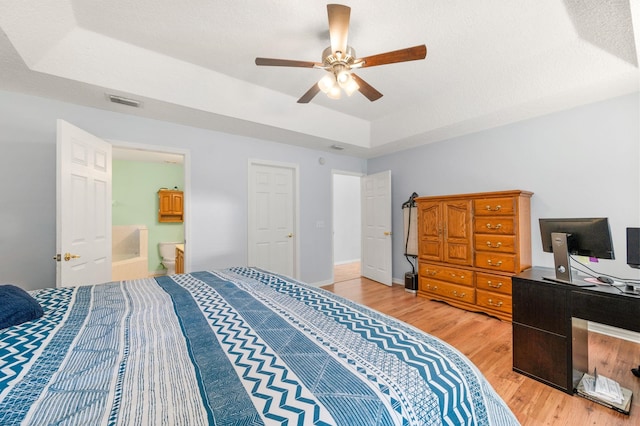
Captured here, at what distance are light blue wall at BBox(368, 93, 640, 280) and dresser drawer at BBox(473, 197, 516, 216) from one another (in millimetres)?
476

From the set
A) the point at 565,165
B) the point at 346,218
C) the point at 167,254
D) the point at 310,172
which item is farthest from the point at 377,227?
the point at 167,254

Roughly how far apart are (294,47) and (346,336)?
2.50 metres

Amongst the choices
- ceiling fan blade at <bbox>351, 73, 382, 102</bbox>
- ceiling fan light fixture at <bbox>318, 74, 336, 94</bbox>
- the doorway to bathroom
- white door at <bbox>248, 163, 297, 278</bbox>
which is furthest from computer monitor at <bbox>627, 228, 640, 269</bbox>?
the doorway to bathroom

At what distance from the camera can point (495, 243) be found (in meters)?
3.08

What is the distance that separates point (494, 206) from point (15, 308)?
13.1 feet

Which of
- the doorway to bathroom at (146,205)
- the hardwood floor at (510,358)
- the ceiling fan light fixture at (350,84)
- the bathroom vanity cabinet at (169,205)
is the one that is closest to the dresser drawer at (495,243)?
the hardwood floor at (510,358)

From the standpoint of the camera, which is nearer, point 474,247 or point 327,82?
point 327,82

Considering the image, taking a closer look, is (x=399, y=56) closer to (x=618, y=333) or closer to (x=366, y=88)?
(x=366, y=88)

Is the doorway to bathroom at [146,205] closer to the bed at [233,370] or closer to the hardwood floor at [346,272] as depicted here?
the hardwood floor at [346,272]

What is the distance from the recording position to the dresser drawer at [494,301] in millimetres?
2965

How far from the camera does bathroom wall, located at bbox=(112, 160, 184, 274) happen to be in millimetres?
5215

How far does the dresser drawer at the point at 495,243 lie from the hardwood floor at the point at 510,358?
83cm

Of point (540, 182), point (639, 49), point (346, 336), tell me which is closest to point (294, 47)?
point (346, 336)

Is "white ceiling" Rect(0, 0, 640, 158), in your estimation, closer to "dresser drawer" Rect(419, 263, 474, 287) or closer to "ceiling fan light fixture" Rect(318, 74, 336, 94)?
"ceiling fan light fixture" Rect(318, 74, 336, 94)
